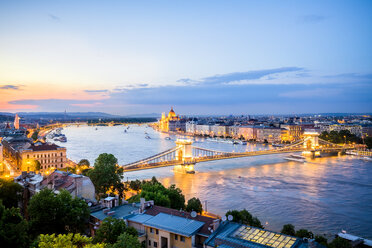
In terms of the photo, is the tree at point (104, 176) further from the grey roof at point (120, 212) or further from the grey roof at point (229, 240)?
the grey roof at point (229, 240)

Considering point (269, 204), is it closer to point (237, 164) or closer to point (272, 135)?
point (237, 164)

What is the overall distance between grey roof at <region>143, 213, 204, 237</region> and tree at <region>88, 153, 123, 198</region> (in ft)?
26.4

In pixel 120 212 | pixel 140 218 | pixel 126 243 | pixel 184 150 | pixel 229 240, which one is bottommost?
pixel 184 150

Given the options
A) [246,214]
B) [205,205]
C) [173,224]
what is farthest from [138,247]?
[205,205]

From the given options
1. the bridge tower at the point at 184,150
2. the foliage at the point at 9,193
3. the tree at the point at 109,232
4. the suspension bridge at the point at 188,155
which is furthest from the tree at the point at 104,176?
the bridge tower at the point at 184,150

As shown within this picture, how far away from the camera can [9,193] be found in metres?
12.5

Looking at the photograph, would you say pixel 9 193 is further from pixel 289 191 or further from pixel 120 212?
pixel 289 191

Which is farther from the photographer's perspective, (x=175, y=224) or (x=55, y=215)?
(x=55, y=215)

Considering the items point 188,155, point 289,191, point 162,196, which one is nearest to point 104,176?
point 162,196

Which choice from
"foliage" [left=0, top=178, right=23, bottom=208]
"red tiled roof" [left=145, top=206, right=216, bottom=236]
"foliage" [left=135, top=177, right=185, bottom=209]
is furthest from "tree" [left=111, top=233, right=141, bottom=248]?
"foliage" [left=0, top=178, right=23, bottom=208]

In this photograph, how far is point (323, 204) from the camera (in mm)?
17641

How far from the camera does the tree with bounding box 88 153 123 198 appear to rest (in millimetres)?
16281

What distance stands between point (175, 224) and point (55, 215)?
366cm

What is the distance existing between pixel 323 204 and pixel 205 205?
647cm
